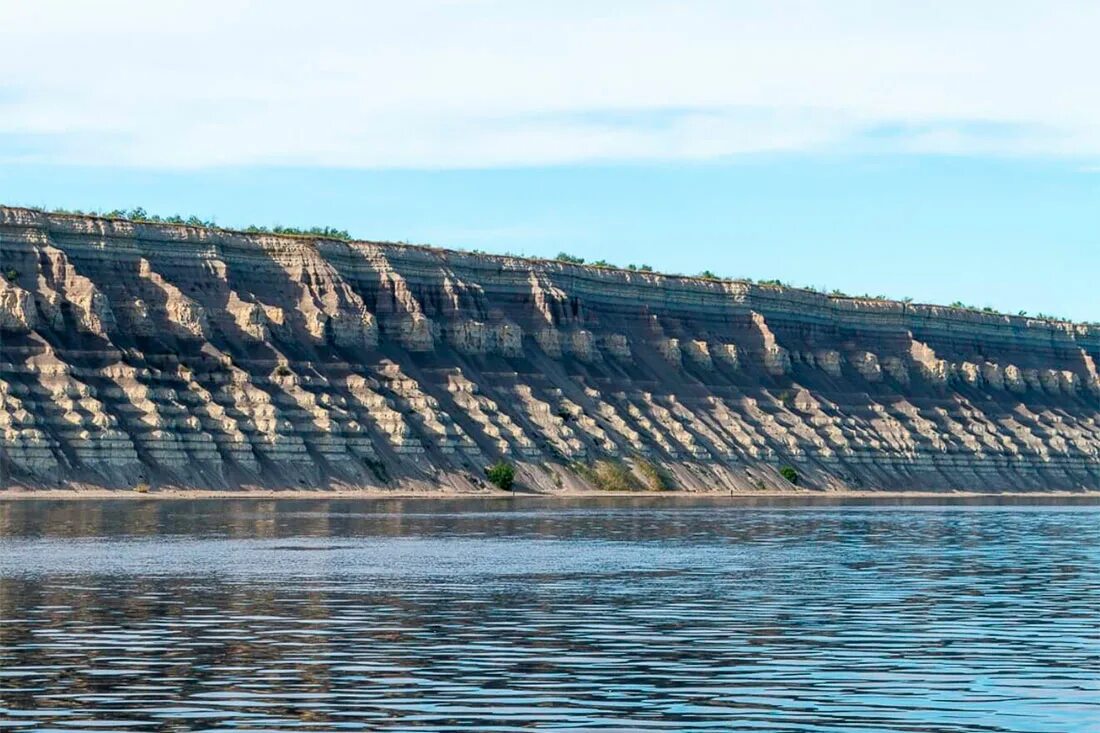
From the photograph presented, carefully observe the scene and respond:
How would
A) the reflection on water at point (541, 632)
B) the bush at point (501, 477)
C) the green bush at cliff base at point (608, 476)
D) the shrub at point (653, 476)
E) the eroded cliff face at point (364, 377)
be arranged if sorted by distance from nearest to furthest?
the reflection on water at point (541, 632) → the eroded cliff face at point (364, 377) → the bush at point (501, 477) → the green bush at cliff base at point (608, 476) → the shrub at point (653, 476)

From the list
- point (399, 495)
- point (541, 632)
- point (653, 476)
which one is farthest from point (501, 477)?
point (541, 632)

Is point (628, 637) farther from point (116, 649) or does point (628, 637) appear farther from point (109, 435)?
point (109, 435)

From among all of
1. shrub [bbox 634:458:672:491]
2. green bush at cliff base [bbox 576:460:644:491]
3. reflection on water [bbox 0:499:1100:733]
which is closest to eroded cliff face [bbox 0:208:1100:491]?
green bush at cliff base [bbox 576:460:644:491]

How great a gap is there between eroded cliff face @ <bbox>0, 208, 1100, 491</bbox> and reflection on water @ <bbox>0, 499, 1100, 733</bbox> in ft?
182

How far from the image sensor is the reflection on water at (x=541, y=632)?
102 ft

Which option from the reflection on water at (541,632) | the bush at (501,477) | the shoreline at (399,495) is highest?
the bush at (501,477)

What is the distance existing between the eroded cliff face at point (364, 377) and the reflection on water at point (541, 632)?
55501 millimetres

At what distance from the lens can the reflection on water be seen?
30.9 meters

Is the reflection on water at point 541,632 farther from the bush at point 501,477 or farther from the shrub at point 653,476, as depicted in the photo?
the shrub at point 653,476

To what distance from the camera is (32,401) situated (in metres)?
136

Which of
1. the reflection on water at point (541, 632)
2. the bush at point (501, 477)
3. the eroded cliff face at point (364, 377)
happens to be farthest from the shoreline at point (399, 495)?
the reflection on water at point (541, 632)

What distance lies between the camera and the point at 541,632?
4234 cm

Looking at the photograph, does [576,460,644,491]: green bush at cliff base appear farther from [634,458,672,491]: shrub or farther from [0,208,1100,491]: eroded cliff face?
[634,458,672,491]: shrub

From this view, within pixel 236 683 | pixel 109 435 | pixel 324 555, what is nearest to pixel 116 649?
pixel 236 683
